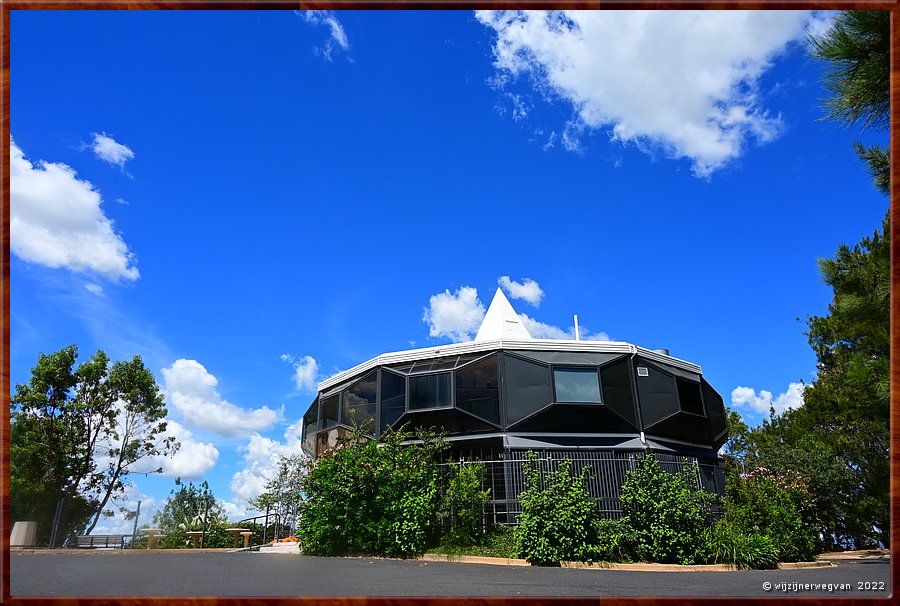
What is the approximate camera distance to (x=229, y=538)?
16859mm

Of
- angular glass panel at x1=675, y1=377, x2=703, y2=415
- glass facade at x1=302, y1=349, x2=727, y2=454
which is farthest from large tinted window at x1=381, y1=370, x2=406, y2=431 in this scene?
angular glass panel at x1=675, y1=377, x2=703, y2=415

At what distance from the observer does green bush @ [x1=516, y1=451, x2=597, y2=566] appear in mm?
9531

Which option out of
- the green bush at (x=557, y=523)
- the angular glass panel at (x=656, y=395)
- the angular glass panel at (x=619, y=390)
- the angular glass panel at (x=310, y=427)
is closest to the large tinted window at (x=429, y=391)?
the angular glass panel at (x=619, y=390)

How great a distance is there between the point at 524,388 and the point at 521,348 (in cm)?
103

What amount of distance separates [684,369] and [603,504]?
5.55 meters

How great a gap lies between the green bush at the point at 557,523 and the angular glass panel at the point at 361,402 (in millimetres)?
5995

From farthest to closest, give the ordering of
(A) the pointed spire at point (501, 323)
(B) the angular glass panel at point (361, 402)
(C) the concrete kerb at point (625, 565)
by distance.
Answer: (A) the pointed spire at point (501, 323)
(B) the angular glass panel at point (361, 402)
(C) the concrete kerb at point (625, 565)

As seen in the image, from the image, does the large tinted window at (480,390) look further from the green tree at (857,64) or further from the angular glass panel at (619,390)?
the green tree at (857,64)

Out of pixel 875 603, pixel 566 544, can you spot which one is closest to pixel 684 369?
pixel 566 544

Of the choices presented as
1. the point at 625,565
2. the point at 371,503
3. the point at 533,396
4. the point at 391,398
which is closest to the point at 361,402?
the point at 391,398

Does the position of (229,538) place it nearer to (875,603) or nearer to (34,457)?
(34,457)

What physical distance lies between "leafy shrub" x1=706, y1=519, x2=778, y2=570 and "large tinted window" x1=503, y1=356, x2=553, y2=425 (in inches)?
193

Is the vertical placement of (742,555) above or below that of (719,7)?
below

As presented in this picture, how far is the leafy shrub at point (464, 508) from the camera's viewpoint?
1133 centimetres
